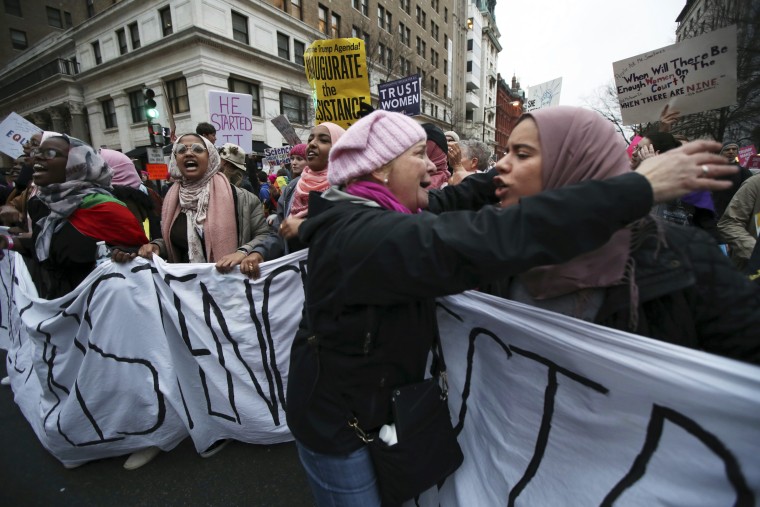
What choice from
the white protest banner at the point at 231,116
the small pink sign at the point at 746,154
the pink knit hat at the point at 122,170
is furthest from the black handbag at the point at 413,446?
the small pink sign at the point at 746,154

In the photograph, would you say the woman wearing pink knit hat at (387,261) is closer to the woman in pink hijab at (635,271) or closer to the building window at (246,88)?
the woman in pink hijab at (635,271)

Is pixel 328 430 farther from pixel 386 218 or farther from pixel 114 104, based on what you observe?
pixel 114 104

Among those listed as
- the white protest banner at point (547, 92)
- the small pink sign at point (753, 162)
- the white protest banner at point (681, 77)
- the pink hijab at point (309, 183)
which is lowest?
the pink hijab at point (309, 183)

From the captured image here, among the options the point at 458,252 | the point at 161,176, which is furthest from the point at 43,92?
the point at 458,252

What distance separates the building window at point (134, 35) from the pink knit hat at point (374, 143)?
2718cm

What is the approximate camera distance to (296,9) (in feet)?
73.9

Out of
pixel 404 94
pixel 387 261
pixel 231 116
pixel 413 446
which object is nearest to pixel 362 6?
pixel 231 116

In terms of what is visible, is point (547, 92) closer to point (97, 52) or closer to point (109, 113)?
point (109, 113)

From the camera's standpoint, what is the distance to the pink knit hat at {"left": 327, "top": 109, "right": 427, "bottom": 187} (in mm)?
1283

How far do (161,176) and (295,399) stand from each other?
38.8ft

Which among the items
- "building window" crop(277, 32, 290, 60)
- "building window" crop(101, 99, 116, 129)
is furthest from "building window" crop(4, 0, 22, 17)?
"building window" crop(277, 32, 290, 60)

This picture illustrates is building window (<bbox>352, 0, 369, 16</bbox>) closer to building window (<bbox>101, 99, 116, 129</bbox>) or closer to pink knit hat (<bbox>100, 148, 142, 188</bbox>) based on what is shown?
building window (<bbox>101, 99, 116, 129</bbox>)

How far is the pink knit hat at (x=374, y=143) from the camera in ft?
4.21

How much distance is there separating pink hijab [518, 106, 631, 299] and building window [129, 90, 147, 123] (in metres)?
27.3
